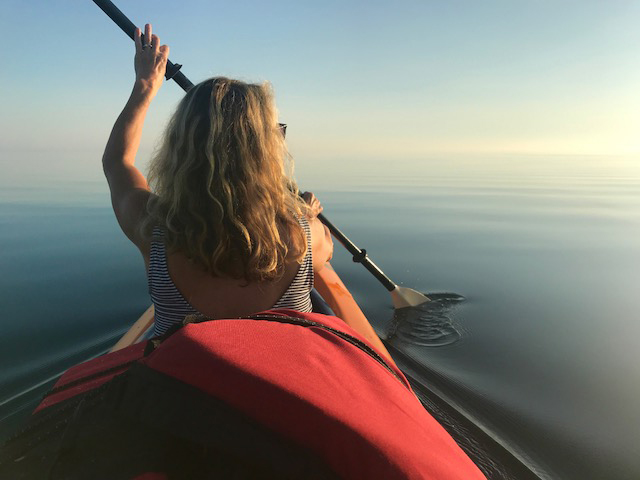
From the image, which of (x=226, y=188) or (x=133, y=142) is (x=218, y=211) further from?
(x=133, y=142)

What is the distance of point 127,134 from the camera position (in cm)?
170

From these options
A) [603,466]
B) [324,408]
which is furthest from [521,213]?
[324,408]

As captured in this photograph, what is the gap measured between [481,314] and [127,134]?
3493 mm

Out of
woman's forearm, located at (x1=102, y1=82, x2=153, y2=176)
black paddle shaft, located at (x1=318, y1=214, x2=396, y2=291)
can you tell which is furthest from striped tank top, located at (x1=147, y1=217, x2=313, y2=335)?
black paddle shaft, located at (x1=318, y1=214, x2=396, y2=291)

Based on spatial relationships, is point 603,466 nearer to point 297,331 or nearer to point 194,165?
point 297,331

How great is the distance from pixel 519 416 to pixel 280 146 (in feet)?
6.64

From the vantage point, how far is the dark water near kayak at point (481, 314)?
2430 mm

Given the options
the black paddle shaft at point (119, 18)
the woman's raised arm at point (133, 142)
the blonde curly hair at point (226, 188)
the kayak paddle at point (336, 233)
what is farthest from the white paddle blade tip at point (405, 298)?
the woman's raised arm at point (133, 142)

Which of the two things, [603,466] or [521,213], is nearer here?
[603,466]

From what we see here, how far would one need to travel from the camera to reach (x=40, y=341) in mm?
3256

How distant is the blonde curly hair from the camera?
1408 mm

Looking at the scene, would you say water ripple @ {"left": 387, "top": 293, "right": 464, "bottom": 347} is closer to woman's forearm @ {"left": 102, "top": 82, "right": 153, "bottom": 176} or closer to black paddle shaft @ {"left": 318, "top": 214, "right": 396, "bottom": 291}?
black paddle shaft @ {"left": 318, "top": 214, "right": 396, "bottom": 291}

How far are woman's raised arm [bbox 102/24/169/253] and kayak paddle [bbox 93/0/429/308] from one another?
1.79ft

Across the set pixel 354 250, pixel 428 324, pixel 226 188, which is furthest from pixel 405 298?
pixel 226 188
